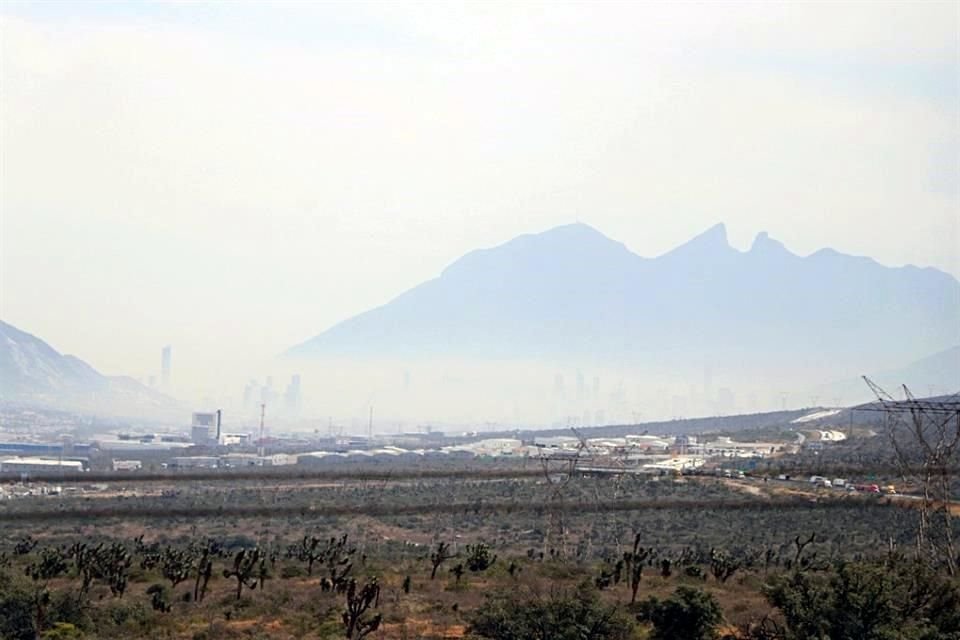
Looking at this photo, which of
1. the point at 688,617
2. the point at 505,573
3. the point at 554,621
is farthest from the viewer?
the point at 505,573

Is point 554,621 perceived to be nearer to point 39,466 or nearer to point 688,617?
point 688,617

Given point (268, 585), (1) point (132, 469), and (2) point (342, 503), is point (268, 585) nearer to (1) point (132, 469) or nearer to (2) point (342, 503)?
(2) point (342, 503)

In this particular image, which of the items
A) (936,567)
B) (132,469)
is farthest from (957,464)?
(132,469)

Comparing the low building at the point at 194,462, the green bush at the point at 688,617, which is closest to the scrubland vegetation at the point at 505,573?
the green bush at the point at 688,617

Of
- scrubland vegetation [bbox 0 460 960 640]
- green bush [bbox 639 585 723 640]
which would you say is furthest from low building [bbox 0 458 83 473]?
green bush [bbox 639 585 723 640]

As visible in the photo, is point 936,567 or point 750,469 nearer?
point 936,567

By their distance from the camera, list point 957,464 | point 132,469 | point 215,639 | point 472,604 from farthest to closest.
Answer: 1. point 132,469
2. point 957,464
3. point 472,604
4. point 215,639

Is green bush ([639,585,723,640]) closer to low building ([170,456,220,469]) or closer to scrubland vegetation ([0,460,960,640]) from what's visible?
scrubland vegetation ([0,460,960,640])

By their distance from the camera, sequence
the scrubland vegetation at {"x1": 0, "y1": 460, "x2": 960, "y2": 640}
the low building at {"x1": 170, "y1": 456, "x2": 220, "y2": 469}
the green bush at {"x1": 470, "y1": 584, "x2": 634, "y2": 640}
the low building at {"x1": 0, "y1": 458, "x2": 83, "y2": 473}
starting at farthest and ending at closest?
the low building at {"x1": 170, "y1": 456, "x2": 220, "y2": 469}
the low building at {"x1": 0, "y1": 458, "x2": 83, "y2": 473}
the scrubland vegetation at {"x1": 0, "y1": 460, "x2": 960, "y2": 640}
the green bush at {"x1": 470, "y1": 584, "x2": 634, "y2": 640}

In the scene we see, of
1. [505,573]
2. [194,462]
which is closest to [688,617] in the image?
[505,573]

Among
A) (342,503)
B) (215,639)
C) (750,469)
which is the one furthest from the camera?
(750,469)

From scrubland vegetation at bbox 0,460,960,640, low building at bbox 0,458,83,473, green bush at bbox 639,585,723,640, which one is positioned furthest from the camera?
low building at bbox 0,458,83,473
